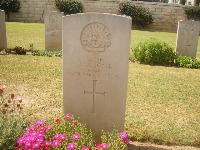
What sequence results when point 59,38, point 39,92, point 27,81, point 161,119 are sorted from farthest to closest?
point 59,38
point 27,81
point 39,92
point 161,119

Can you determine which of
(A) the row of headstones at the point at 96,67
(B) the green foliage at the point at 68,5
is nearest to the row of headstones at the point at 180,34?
(A) the row of headstones at the point at 96,67

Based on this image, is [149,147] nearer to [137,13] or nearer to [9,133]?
[9,133]

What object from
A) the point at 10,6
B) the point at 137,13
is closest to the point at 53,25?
the point at 10,6

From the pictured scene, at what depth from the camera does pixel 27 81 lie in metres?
6.57

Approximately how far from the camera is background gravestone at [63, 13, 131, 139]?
11.2ft

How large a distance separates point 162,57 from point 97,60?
21.8 feet

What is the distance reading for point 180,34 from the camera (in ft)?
33.2

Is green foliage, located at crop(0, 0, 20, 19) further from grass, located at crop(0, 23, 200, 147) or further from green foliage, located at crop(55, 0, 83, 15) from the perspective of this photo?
grass, located at crop(0, 23, 200, 147)

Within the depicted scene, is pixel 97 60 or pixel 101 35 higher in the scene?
pixel 101 35

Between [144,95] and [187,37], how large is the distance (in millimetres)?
5164

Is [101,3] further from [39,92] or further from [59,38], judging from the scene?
[39,92]

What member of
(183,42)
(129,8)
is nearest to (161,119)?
(183,42)

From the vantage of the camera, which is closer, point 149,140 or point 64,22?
point 64,22

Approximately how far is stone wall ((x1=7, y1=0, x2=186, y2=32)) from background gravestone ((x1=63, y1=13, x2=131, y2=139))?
20719 millimetres
